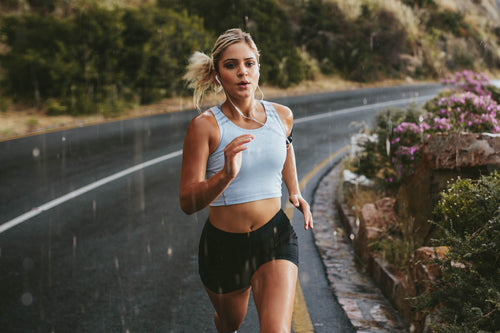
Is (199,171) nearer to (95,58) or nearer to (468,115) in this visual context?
(468,115)

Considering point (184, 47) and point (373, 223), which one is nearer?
point (373, 223)

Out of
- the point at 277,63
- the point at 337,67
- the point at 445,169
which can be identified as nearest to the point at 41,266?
the point at 445,169

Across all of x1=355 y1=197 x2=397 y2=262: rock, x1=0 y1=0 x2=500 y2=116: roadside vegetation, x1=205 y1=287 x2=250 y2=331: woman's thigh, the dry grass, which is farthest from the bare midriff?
the dry grass

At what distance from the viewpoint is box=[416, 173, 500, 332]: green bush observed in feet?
9.53

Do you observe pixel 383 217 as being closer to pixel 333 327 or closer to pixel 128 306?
pixel 333 327

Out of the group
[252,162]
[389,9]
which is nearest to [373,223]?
[252,162]

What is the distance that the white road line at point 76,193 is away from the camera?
6668mm

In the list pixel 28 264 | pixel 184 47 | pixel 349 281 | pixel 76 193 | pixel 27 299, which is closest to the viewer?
pixel 27 299

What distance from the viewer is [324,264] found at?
18.0ft

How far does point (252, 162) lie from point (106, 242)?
12.6 ft

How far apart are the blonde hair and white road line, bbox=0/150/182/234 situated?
4665mm

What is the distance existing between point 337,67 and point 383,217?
81.5ft

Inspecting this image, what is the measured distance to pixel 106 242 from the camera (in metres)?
6.04

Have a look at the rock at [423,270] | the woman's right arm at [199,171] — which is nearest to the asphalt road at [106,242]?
the rock at [423,270]
